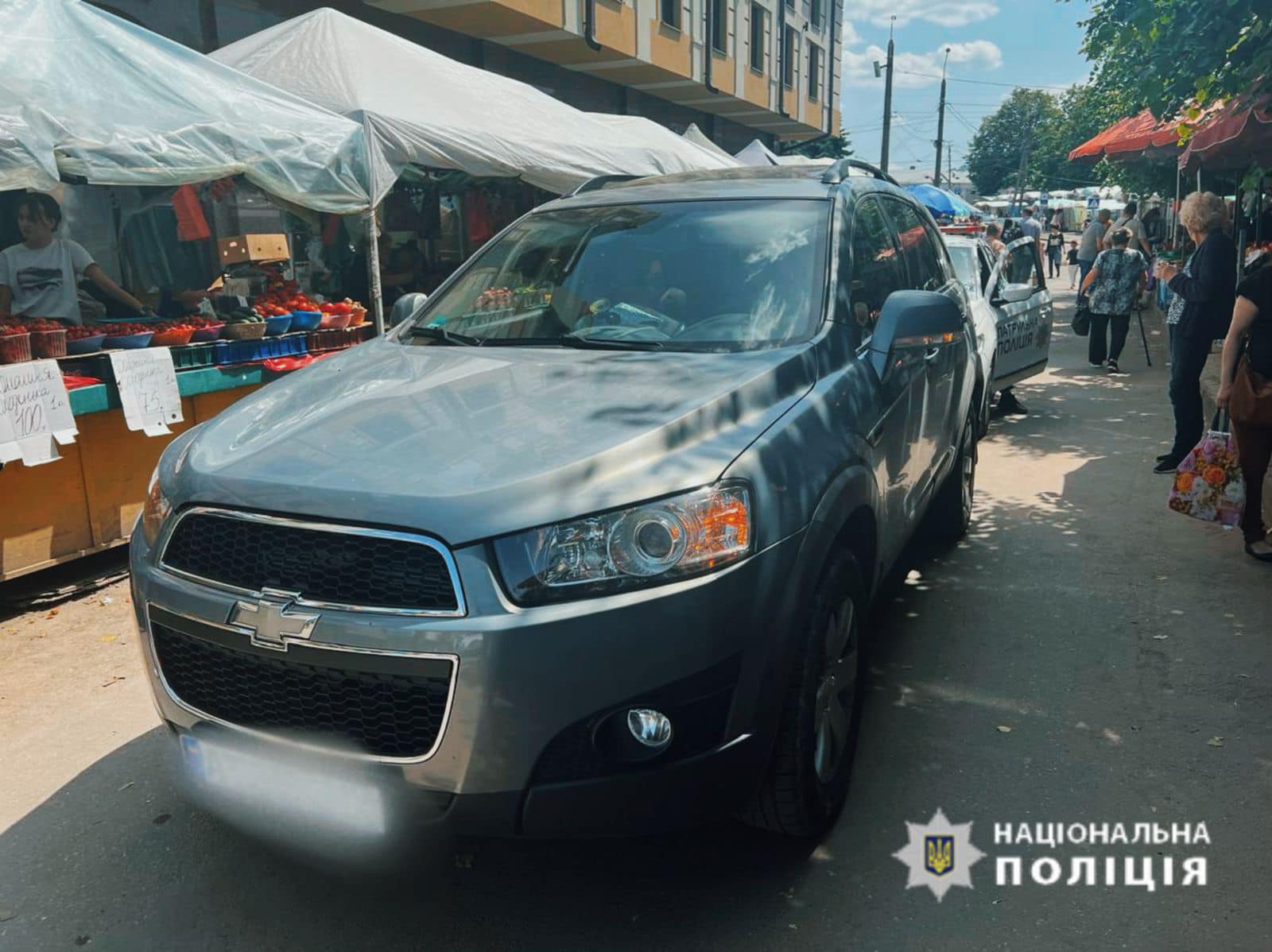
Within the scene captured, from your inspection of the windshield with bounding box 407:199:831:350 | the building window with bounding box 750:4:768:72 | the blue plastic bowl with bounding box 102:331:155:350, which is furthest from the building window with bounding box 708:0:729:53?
the windshield with bounding box 407:199:831:350

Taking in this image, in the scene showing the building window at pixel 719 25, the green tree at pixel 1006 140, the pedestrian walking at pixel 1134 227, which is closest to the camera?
the pedestrian walking at pixel 1134 227

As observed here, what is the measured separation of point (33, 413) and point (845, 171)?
155 inches

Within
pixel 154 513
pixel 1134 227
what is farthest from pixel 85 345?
pixel 1134 227

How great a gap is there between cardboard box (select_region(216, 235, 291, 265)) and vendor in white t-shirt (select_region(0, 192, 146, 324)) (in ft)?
4.45

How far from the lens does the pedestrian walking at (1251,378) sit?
4.92 m

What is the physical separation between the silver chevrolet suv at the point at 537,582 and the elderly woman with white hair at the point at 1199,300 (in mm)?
4519

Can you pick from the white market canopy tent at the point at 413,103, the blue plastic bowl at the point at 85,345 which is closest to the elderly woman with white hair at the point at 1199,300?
the white market canopy tent at the point at 413,103

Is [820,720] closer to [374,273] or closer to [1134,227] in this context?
[374,273]

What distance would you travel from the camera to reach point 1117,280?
456 inches

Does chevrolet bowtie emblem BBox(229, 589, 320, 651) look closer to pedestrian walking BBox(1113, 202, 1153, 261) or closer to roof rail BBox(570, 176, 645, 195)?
roof rail BBox(570, 176, 645, 195)

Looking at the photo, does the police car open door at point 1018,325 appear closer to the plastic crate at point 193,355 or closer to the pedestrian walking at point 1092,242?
the plastic crate at point 193,355

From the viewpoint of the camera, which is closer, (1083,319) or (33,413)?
(33,413)

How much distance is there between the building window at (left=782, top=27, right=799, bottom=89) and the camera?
105ft

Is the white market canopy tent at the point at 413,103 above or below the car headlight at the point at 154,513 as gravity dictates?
above
